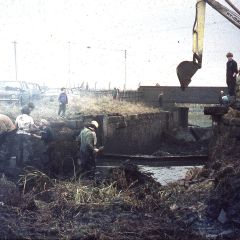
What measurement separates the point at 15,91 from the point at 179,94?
14.8 meters

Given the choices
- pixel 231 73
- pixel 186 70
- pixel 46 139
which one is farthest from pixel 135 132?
pixel 186 70

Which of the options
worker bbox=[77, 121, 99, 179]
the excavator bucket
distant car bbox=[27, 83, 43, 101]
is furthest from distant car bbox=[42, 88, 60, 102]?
worker bbox=[77, 121, 99, 179]

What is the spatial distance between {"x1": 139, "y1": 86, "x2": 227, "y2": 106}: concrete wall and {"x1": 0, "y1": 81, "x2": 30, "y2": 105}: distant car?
11976mm

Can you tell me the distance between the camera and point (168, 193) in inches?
388

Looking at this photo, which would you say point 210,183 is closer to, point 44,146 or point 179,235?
point 179,235

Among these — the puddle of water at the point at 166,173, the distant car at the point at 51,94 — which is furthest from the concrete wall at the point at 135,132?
the puddle of water at the point at 166,173

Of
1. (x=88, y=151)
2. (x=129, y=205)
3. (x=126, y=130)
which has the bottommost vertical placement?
(x=129, y=205)

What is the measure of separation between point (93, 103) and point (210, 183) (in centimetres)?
1484

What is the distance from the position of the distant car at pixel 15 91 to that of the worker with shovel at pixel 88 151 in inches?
434

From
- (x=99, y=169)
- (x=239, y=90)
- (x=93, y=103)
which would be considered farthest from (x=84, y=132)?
(x=93, y=103)

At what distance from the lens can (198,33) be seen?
12.5 m

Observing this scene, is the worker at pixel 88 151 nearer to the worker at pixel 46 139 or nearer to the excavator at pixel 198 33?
the worker at pixel 46 139

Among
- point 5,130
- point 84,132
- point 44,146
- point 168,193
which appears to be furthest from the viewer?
point 44,146

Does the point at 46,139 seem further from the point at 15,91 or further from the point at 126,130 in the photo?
the point at 15,91
